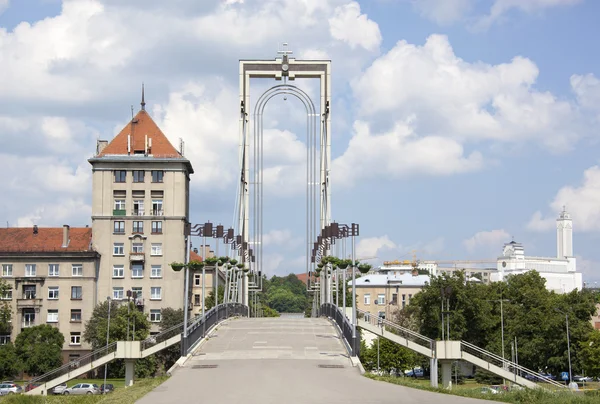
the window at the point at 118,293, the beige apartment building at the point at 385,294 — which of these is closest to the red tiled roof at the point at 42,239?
the window at the point at 118,293

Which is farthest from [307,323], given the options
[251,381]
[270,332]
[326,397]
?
[326,397]

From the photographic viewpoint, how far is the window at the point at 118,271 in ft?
338

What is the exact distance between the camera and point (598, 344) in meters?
72.9

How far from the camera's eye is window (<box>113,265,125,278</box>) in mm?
102875

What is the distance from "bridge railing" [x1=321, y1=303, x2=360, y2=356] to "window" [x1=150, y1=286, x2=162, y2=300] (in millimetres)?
42477

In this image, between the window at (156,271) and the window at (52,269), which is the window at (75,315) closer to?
the window at (52,269)

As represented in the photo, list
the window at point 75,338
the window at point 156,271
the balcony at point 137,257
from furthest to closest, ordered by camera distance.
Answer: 1. the balcony at point 137,257
2. the window at point 156,271
3. the window at point 75,338

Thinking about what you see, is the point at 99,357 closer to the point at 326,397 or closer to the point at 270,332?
the point at 270,332

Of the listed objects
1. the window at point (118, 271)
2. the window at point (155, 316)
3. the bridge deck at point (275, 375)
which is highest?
the window at point (118, 271)

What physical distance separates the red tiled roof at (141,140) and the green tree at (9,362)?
26030mm

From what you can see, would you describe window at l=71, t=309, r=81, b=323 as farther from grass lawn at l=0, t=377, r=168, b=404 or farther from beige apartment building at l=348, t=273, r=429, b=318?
grass lawn at l=0, t=377, r=168, b=404

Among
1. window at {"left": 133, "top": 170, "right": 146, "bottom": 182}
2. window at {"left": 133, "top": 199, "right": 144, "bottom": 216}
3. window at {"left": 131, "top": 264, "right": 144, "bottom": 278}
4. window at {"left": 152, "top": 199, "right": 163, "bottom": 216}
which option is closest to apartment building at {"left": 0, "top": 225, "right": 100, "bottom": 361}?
window at {"left": 131, "top": 264, "right": 144, "bottom": 278}

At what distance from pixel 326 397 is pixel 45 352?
67.9 m

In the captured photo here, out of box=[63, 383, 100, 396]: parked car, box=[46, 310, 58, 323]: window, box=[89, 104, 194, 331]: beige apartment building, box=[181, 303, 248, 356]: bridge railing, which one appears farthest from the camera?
box=[89, 104, 194, 331]: beige apartment building
